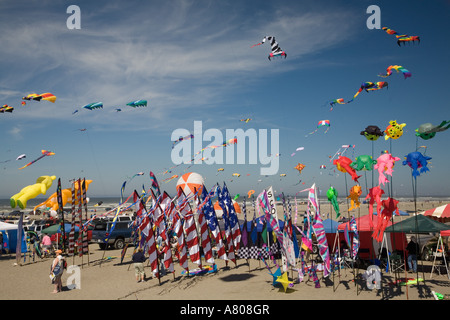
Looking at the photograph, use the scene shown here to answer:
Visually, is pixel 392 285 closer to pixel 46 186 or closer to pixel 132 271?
pixel 132 271

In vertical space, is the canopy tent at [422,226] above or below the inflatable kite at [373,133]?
below

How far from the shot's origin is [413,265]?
42.1 feet

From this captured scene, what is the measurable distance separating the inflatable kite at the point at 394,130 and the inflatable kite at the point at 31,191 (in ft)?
50.7

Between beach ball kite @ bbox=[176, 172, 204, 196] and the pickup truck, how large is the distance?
4.67 m

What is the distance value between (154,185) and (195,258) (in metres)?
4.12

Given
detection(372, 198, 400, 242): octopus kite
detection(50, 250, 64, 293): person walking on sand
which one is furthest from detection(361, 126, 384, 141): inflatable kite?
detection(50, 250, 64, 293): person walking on sand

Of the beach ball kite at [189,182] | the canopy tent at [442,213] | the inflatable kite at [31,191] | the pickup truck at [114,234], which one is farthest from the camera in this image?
the pickup truck at [114,234]

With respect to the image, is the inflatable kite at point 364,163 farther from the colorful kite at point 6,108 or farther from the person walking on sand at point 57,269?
the colorful kite at point 6,108

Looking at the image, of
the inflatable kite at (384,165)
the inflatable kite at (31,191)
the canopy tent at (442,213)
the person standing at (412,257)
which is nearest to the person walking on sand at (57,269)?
the inflatable kite at (31,191)

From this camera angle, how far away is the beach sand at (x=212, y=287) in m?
10.4

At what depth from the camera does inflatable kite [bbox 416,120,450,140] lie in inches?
325

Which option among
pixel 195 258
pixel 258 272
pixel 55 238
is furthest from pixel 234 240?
pixel 55 238

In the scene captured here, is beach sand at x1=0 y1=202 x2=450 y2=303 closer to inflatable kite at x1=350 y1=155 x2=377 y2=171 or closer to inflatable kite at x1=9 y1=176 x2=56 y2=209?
inflatable kite at x1=9 y1=176 x2=56 y2=209
